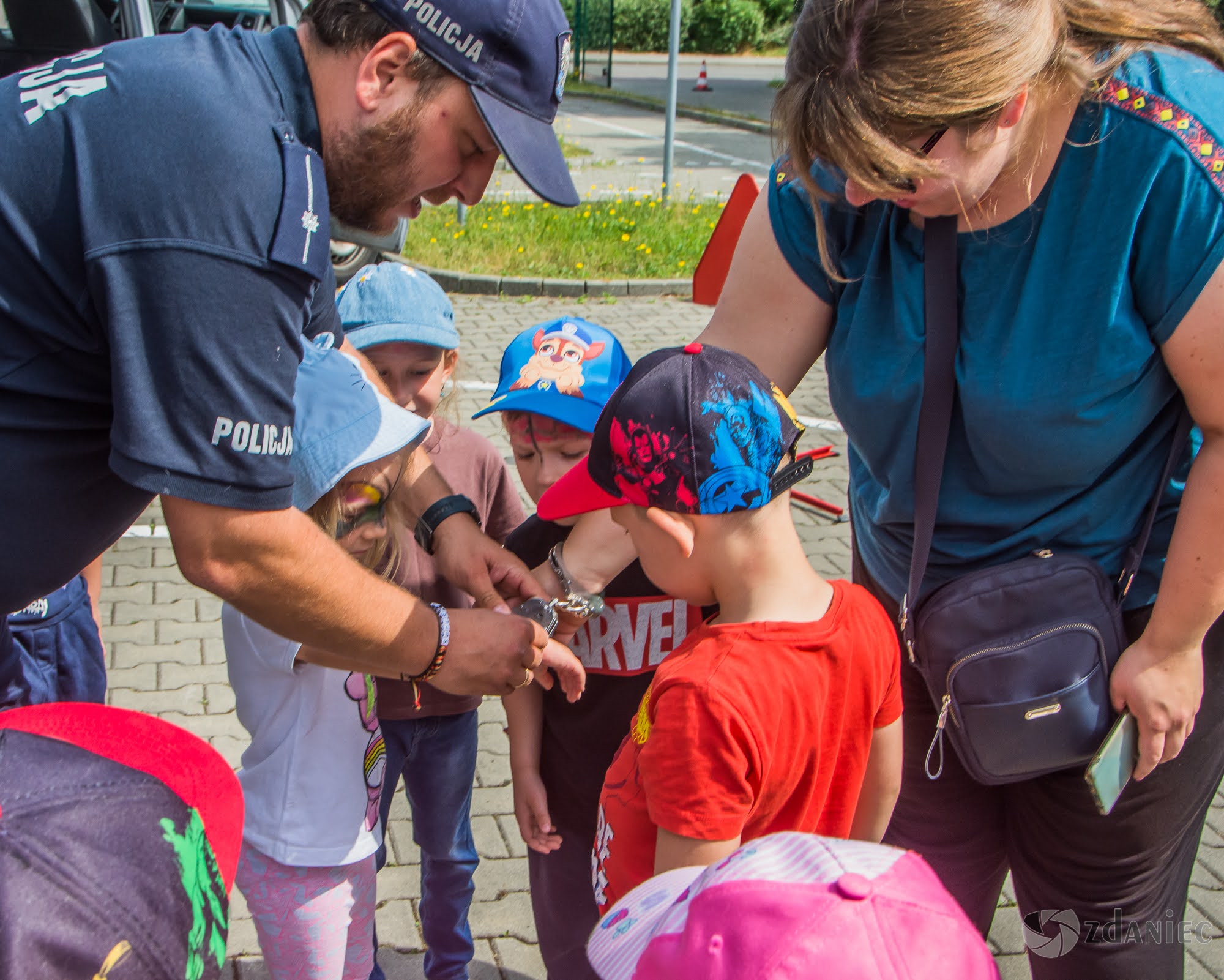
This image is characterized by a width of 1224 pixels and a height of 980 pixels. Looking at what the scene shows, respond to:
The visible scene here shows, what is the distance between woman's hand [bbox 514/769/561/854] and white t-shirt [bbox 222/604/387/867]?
265 millimetres

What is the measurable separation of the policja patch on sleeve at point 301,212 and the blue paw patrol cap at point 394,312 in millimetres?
1071

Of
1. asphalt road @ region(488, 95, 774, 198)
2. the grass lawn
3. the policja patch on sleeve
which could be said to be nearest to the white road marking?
asphalt road @ region(488, 95, 774, 198)

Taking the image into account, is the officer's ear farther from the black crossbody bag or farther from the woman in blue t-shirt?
the black crossbody bag

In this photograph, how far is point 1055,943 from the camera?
6.28 ft

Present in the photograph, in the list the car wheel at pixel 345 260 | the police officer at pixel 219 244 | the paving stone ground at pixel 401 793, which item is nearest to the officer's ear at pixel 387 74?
the police officer at pixel 219 244

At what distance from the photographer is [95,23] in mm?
6836

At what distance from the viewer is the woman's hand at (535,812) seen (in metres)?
2.08

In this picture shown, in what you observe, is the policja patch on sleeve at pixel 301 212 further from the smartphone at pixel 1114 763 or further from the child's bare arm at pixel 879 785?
the smartphone at pixel 1114 763

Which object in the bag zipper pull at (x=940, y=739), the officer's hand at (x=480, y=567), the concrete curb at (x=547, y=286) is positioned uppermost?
the officer's hand at (x=480, y=567)

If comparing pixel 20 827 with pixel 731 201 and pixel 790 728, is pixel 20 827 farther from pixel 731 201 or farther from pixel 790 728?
pixel 731 201

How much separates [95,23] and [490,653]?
21.5 ft

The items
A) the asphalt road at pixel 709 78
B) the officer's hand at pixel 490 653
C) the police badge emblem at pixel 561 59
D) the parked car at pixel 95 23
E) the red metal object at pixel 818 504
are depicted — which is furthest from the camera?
the asphalt road at pixel 709 78

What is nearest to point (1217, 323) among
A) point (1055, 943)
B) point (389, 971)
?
point (1055, 943)

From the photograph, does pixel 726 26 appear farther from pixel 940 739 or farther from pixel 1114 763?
pixel 1114 763
